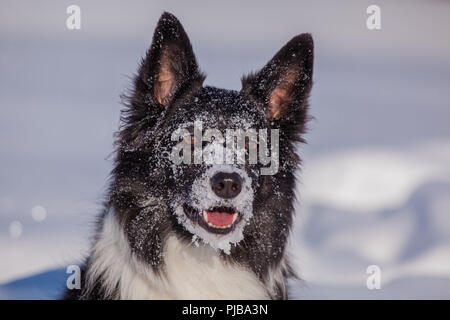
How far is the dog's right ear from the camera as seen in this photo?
5106mm

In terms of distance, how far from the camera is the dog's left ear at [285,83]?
17.9 ft

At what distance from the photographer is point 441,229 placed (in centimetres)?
721

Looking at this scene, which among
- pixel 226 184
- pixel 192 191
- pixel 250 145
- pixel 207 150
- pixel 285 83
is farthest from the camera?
pixel 285 83

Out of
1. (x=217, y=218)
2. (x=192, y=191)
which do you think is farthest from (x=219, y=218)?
(x=192, y=191)

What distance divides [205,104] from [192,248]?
1.20m

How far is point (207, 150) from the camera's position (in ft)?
16.6

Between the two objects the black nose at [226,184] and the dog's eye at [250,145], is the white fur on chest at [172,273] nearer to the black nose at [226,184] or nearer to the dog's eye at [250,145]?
the black nose at [226,184]

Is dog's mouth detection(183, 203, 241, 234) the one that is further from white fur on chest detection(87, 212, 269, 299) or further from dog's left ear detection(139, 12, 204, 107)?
dog's left ear detection(139, 12, 204, 107)

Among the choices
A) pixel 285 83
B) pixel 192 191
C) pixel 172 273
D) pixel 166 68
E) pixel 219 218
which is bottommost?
pixel 172 273

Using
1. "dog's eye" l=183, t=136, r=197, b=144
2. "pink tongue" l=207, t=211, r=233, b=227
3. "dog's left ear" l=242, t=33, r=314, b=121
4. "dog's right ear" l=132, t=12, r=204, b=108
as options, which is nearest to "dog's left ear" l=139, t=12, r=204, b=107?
"dog's right ear" l=132, t=12, r=204, b=108

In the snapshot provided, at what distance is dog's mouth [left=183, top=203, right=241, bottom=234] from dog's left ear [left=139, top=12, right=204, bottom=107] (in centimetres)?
106

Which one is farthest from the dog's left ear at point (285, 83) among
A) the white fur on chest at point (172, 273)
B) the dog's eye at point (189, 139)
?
the white fur on chest at point (172, 273)

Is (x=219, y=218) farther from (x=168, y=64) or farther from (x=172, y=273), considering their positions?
(x=168, y=64)

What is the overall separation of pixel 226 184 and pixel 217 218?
31 cm
